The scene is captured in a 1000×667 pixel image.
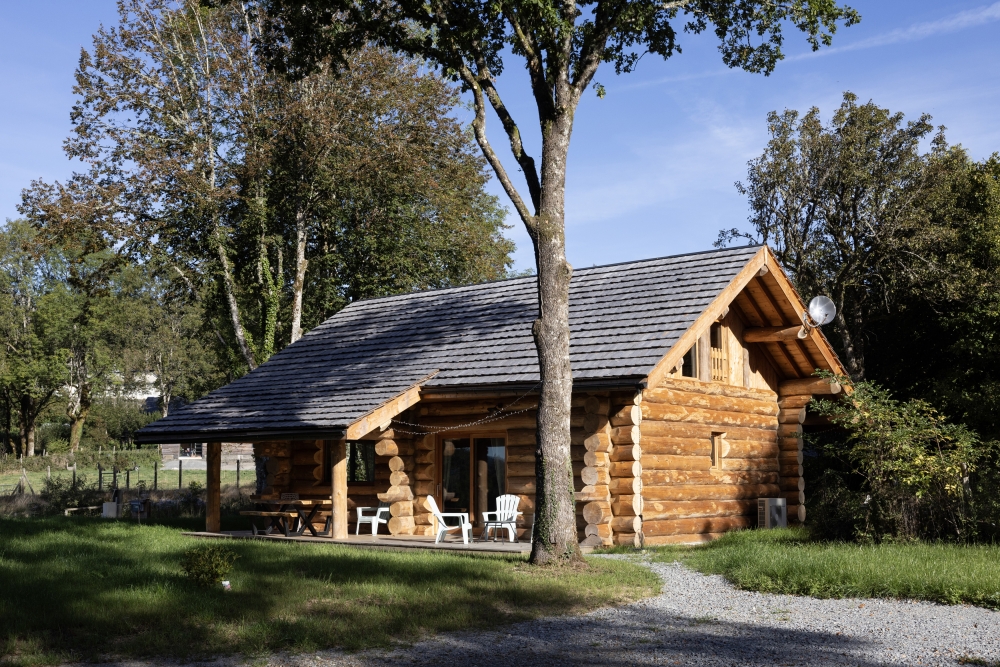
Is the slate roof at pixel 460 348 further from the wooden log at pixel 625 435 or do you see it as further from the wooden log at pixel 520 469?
the wooden log at pixel 520 469

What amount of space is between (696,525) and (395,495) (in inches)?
219

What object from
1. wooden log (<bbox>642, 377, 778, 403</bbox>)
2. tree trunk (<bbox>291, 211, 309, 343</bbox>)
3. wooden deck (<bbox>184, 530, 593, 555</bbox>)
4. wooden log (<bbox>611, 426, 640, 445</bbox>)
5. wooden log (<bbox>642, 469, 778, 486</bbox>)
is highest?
tree trunk (<bbox>291, 211, 309, 343</bbox>)

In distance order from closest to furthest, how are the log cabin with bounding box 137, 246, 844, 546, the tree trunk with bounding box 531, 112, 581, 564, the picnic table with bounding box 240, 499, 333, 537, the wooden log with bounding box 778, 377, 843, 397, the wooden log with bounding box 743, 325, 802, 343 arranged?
the tree trunk with bounding box 531, 112, 581, 564 → the log cabin with bounding box 137, 246, 844, 546 → the picnic table with bounding box 240, 499, 333, 537 → the wooden log with bounding box 743, 325, 802, 343 → the wooden log with bounding box 778, 377, 843, 397

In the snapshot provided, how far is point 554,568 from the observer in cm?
1259

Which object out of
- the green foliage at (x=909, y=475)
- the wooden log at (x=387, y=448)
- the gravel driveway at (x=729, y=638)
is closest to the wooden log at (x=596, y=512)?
the green foliage at (x=909, y=475)

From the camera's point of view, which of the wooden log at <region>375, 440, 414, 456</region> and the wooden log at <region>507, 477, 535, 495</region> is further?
the wooden log at <region>375, 440, 414, 456</region>

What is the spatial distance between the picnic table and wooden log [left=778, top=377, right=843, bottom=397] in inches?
389

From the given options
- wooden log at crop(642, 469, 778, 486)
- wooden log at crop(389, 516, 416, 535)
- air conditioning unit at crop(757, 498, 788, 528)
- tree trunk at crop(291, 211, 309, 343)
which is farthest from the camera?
tree trunk at crop(291, 211, 309, 343)

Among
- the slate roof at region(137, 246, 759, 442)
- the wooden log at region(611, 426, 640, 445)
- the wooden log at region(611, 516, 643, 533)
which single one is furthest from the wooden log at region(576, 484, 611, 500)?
the slate roof at region(137, 246, 759, 442)

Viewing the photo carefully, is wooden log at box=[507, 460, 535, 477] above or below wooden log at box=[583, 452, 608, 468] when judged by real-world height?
below

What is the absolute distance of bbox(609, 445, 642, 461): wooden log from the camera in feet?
55.0

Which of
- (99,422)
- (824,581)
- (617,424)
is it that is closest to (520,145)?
(617,424)

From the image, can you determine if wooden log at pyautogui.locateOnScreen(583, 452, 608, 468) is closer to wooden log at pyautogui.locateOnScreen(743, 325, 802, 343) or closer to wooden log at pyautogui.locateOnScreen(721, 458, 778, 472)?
wooden log at pyautogui.locateOnScreen(721, 458, 778, 472)

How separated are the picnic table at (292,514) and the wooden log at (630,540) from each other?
5.56 metres
